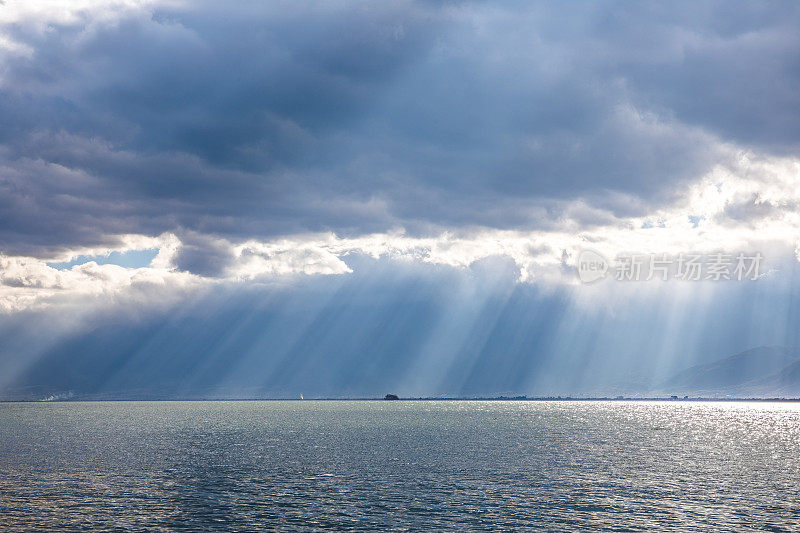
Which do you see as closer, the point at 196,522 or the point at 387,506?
the point at 196,522

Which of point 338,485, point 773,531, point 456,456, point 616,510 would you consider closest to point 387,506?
point 338,485

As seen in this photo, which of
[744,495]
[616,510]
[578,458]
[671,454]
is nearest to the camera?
[616,510]

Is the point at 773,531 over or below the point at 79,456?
over

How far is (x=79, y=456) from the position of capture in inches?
5128

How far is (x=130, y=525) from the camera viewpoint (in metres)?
65.6

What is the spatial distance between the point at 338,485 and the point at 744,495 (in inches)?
2058

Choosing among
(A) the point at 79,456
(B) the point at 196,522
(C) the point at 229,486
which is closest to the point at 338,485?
(C) the point at 229,486

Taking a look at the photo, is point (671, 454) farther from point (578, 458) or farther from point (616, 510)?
Result: point (616, 510)

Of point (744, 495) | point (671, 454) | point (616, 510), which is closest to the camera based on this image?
point (616, 510)

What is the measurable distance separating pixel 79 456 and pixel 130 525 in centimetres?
7511

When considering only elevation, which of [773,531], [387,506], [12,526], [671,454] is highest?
[671,454]

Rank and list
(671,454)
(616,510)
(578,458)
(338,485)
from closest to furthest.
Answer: (616,510) < (338,485) < (578,458) < (671,454)

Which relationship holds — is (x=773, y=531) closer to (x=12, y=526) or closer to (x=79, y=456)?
(x=12, y=526)

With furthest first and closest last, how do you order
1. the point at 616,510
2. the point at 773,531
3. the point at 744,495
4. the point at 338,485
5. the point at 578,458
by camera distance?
the point at 578,458 → the point at 338,485 → the point at 744,495 → the point at 616,510 → the point at 773,531
